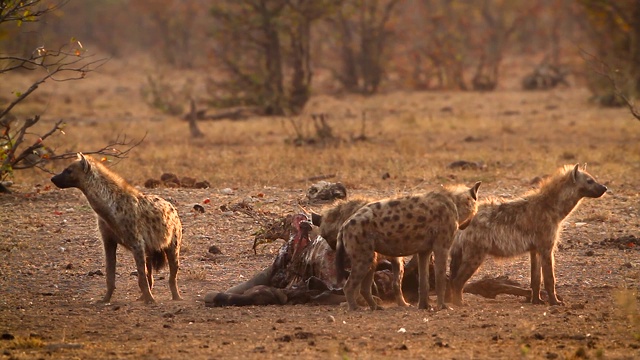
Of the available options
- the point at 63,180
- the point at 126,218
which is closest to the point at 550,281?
the point at 126,218

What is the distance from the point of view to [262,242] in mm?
9828

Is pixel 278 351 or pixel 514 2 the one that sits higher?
pixel 514 2

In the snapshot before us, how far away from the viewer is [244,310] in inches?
308

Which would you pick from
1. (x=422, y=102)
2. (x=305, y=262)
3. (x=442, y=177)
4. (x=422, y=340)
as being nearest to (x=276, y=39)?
(x=422, y=102)

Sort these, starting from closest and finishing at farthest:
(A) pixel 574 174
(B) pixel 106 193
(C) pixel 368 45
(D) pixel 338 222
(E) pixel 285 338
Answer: (E) pixel 285 338 → (D) pixel 338 222 → (B) pixel 106 193 → (A) pixel 574 174 → (C) pixel 368 45

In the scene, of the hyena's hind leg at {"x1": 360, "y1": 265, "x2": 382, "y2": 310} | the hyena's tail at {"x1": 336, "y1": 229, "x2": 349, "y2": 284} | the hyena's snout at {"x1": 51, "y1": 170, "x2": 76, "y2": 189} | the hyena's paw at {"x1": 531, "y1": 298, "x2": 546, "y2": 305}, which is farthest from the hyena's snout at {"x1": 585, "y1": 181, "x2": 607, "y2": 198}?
the hyena's snout at {"x1": 51, "y1": 170, "x2": 76, "y2": 189}

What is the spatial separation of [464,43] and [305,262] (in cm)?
2628

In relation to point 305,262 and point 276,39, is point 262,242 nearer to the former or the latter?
point 305,262

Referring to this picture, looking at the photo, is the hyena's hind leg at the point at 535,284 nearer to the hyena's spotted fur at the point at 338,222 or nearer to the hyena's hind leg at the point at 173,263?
the hyena's spotted fur at the point at 338,222

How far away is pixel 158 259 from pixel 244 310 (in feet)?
4.02

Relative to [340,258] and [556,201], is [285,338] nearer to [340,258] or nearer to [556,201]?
[340,258]

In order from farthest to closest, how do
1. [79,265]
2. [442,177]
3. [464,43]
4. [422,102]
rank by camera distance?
[464,43], [422,102], [442,177], [79,265]

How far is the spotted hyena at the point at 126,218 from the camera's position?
27.2 feet

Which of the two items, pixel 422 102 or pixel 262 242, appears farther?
pixel 422 102
